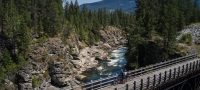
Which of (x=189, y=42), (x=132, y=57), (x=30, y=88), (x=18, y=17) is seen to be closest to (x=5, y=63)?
(x=30, y=88)

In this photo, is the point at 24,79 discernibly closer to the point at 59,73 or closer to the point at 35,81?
the point at 35,81

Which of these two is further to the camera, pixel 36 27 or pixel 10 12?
pixel 36 27

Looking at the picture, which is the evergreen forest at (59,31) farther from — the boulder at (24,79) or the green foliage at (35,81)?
the green foliage at (35,81)

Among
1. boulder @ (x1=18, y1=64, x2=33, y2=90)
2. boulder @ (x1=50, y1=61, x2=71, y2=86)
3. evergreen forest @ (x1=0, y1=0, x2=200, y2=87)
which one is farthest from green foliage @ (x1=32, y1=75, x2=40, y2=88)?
boulder @ (x1=50, y1=61, x2=71, y2=86)

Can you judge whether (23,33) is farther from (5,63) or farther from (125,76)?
(125,76)

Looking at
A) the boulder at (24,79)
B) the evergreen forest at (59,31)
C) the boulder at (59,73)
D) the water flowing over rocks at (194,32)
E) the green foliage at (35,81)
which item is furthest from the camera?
the boulder at (59,73)

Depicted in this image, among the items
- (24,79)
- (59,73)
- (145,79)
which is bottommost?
(59,73)

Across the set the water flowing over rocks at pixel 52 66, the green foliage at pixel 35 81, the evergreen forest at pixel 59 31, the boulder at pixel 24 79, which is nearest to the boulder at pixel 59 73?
the water flowing over rocks at pixel 52 66

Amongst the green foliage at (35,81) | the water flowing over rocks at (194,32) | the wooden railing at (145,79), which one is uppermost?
the water flowing over rocks at (194,32)

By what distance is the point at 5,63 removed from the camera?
55.0m

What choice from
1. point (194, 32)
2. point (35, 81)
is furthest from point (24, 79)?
point (194, 32)

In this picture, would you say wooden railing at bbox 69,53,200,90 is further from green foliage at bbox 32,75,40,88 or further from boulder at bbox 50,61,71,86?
boulder at bbox 50,61,71,86

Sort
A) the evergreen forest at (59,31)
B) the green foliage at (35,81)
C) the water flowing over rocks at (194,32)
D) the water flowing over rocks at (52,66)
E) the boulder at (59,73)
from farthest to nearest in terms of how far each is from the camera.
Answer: the boulder at (59,73)
the water flowing over rocks at (194,32)
the water flowing over rocks at (52,66)
the green foliage at (35,81)
the evergreen forest at (59,31)

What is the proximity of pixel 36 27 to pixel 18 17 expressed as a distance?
7558mm
